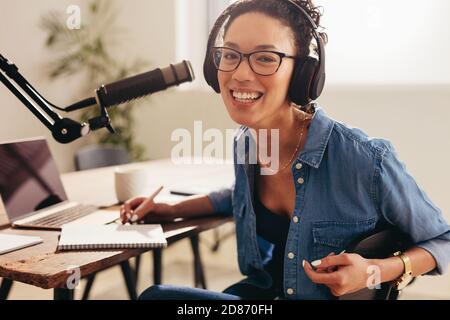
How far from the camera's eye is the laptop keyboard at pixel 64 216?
1.27 meters

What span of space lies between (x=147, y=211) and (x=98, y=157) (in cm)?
134

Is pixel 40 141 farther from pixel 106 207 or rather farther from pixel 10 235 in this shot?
pixel 10 235

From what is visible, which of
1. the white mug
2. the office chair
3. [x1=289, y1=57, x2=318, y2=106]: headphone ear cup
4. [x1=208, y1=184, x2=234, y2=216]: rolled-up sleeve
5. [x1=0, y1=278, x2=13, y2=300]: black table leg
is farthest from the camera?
the office chair

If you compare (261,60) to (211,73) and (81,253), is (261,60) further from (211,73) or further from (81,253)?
(81,253)

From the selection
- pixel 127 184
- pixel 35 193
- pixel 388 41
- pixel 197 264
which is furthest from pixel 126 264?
pixel 388 41

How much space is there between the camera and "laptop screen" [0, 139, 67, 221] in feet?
4.32

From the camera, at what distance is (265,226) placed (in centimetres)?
126

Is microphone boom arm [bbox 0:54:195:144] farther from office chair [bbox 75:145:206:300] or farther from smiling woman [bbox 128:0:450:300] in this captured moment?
office chair [bbox 75:145:206:300]

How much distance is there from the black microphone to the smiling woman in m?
0.13

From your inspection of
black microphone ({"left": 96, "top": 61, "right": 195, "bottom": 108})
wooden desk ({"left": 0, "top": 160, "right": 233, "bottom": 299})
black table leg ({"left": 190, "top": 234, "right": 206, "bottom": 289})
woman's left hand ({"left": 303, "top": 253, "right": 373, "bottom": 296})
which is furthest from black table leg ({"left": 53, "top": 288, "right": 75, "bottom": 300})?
black table leg ({"left": 190, "top": 234, "right": 206, "bottom": 289})

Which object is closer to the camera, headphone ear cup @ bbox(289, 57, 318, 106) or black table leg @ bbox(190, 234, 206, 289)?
headphone ear cup @ bbox(289, 57, 318, 106)

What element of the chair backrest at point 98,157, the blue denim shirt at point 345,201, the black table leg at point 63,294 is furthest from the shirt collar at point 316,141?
the chair backrest at point 98,157

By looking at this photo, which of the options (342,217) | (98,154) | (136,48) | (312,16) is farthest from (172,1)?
(342,217)

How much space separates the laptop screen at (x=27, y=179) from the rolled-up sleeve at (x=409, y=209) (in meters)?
0.93
